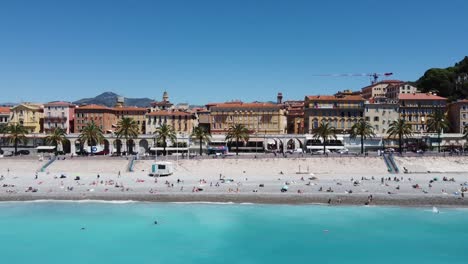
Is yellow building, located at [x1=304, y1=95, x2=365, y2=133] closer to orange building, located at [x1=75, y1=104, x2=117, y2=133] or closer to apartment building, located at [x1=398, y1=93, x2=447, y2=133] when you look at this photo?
apartment building, located at [x1=398, y1=93, x2=447, y2=133]

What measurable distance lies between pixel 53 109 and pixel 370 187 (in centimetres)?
8028

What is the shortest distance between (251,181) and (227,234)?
70.7ft

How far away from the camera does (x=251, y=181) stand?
214 ft

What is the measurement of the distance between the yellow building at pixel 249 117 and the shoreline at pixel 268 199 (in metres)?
53.6

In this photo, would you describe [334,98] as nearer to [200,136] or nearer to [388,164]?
[388,164]

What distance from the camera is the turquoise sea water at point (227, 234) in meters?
38.5

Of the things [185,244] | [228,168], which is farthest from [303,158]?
[185,244]

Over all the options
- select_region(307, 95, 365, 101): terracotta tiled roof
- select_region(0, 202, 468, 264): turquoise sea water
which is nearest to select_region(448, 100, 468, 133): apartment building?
select_region(307, 95, 365, 101): terracotta tiled roof

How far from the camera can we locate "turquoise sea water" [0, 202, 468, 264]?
38531 millimetres

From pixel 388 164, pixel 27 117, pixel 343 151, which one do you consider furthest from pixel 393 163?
pixel 27 117

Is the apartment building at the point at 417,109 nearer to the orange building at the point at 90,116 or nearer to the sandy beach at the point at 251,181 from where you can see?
the sandy beach at the point at 251,181

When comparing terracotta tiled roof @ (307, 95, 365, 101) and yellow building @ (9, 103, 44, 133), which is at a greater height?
terracotta tiled roof @ (307, 95, 365, 101)

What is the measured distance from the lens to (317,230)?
4478 cm

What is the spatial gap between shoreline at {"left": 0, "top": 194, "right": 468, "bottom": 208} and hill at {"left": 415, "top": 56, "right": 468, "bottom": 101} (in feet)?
261
